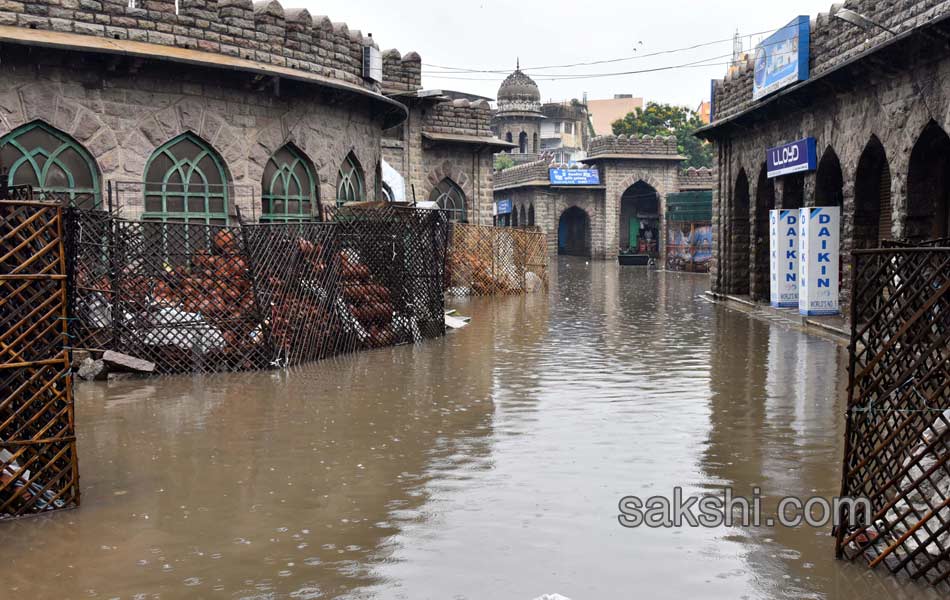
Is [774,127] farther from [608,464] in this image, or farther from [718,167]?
[608,464]

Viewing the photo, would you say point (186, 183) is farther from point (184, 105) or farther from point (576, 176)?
point (576, 176)

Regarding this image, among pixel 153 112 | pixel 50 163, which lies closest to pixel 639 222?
pixel 153 112

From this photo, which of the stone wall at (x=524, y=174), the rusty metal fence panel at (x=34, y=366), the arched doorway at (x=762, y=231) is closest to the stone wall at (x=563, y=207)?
the stone wall at (x=524, y=174)

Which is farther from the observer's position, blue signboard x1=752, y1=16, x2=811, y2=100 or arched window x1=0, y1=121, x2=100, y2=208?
blue signboard x1=752, y1=16, x2=811, y2=100

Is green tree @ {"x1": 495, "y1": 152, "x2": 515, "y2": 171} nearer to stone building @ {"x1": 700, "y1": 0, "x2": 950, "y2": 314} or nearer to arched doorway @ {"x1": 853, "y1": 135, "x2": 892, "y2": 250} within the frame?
stone building @ {"x1": 700, "y1": 0, "x2": 950, "y2": 314}

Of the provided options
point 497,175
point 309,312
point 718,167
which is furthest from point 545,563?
point 497,175

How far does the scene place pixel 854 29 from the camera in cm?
1534

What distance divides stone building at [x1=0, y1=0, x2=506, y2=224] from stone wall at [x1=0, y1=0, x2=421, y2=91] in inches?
0.8

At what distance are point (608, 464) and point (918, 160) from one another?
8.75m

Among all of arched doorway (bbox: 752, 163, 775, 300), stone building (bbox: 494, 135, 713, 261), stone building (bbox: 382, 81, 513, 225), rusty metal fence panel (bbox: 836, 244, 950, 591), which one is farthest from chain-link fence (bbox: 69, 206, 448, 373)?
stone building (bbox: 494, 135, 713, 261)

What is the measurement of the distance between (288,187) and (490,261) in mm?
9342

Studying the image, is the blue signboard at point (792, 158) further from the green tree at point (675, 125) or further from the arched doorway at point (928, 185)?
the green tree at point (675, 125)

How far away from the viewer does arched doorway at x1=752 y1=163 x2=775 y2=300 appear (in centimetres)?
2144

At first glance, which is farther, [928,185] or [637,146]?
[637,146]
